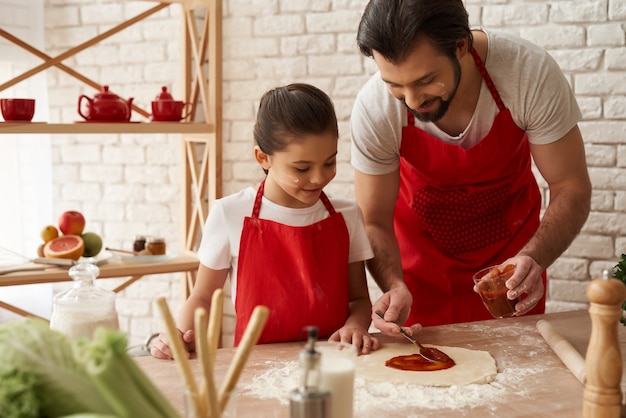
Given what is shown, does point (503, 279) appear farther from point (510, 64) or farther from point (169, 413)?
point (169, 413)

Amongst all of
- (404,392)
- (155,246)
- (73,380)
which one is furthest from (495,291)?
(155,246)

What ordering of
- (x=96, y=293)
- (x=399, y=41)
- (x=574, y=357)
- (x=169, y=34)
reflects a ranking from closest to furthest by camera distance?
(x=96, y=293), (x=574, y=357), (x=399, y=41), (x=169, y=34)

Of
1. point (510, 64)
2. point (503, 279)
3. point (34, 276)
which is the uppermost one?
point (510, 64)

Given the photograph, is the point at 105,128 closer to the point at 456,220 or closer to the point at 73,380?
the point at 456,220

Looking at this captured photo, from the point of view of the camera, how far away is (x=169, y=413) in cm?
101

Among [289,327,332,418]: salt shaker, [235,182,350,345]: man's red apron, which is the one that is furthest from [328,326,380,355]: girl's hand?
[289,327,332,418]: salt shaker

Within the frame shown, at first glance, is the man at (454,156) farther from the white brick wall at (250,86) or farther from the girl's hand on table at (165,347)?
the white brick wall at (250,86)

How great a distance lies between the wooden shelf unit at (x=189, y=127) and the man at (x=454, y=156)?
1.27 meters

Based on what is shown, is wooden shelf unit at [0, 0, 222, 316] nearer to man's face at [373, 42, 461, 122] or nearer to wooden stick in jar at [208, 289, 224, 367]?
man's face at [373, 42, 461, 122]

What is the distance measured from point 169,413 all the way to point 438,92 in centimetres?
144

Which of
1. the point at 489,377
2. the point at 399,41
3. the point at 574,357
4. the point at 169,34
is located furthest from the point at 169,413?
the point at 169,34

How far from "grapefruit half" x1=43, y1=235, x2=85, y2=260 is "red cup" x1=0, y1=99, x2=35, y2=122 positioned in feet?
1.78

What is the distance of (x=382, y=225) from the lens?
8.49 ft

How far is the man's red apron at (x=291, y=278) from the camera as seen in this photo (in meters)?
2.22
